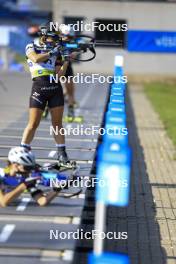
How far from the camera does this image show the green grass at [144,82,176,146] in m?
21.1

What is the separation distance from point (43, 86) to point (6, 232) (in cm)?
332

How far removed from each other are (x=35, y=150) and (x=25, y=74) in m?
24.5

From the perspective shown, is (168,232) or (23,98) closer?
(168,232)

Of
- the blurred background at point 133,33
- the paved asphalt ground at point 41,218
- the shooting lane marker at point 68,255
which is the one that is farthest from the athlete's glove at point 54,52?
the blurred background at point 133,33

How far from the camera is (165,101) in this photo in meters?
29.2

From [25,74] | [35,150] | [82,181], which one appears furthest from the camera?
[25,74]

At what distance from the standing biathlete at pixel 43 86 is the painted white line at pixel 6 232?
2710 millimetres

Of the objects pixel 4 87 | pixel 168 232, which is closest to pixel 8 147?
pixel 168 232

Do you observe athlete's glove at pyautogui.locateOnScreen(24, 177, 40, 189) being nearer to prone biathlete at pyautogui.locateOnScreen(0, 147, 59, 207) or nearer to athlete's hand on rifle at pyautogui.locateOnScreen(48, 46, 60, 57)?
prone biathlete at pyautogui.locateOnScreen(0, 147, 59, 207)

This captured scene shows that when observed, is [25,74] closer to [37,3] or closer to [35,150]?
[37,3]

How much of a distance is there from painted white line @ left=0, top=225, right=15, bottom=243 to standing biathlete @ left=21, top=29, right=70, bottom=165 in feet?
8.89

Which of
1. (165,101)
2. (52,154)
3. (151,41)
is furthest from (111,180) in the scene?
(151,41)

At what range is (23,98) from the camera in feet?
75.2

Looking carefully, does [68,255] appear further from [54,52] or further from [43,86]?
[54,52]
